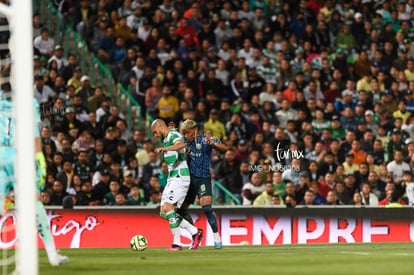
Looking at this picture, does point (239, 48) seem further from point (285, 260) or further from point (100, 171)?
point (285, 260)

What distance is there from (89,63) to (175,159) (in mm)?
9381

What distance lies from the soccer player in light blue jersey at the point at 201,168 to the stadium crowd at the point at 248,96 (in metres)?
3.79

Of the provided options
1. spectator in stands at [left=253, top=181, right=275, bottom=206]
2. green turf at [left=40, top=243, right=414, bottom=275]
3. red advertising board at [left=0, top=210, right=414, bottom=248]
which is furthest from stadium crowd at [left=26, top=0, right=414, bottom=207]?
green turf at [left=40, top=243, right=414, bottom=275]

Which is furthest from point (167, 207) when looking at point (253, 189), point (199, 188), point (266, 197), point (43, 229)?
point (253, 189)

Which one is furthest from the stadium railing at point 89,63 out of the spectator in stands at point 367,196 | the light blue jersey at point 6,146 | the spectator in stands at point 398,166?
the light blue jersey at point 6,146

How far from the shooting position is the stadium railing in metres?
22.2

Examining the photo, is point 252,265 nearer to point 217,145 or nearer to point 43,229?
point 43,229

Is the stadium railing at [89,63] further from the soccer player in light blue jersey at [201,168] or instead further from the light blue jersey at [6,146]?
the light blue jersey at [6,146]

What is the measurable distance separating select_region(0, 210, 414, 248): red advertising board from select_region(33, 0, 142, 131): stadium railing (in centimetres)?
444

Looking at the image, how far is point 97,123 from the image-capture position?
2045 centimetres

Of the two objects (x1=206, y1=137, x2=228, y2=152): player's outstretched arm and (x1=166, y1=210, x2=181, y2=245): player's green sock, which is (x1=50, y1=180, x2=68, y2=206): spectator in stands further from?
(x1=206, y1=137, x2=228, y2=152): player's outstretched arm

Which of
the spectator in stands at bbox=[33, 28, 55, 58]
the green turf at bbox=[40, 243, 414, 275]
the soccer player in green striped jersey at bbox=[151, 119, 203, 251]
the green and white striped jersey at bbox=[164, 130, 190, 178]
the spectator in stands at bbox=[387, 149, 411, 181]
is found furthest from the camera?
the spectator in stands at bbox=[33, 28, 55, 58]

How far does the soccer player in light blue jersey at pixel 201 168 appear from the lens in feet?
48.0

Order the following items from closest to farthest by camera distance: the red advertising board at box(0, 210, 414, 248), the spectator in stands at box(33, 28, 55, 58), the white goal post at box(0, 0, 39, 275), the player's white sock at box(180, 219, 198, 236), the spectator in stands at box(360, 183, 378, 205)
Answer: the white goal post at box(0, 0, 39, 275)
the player's white sock at box(180, 219, 198, 236)
the red advertising board at box(0, 210, 414, 248)
the spectator in stands at box(360, 183, 378, 205)
the spectator in stands at box(33, 28, 55, 58)
